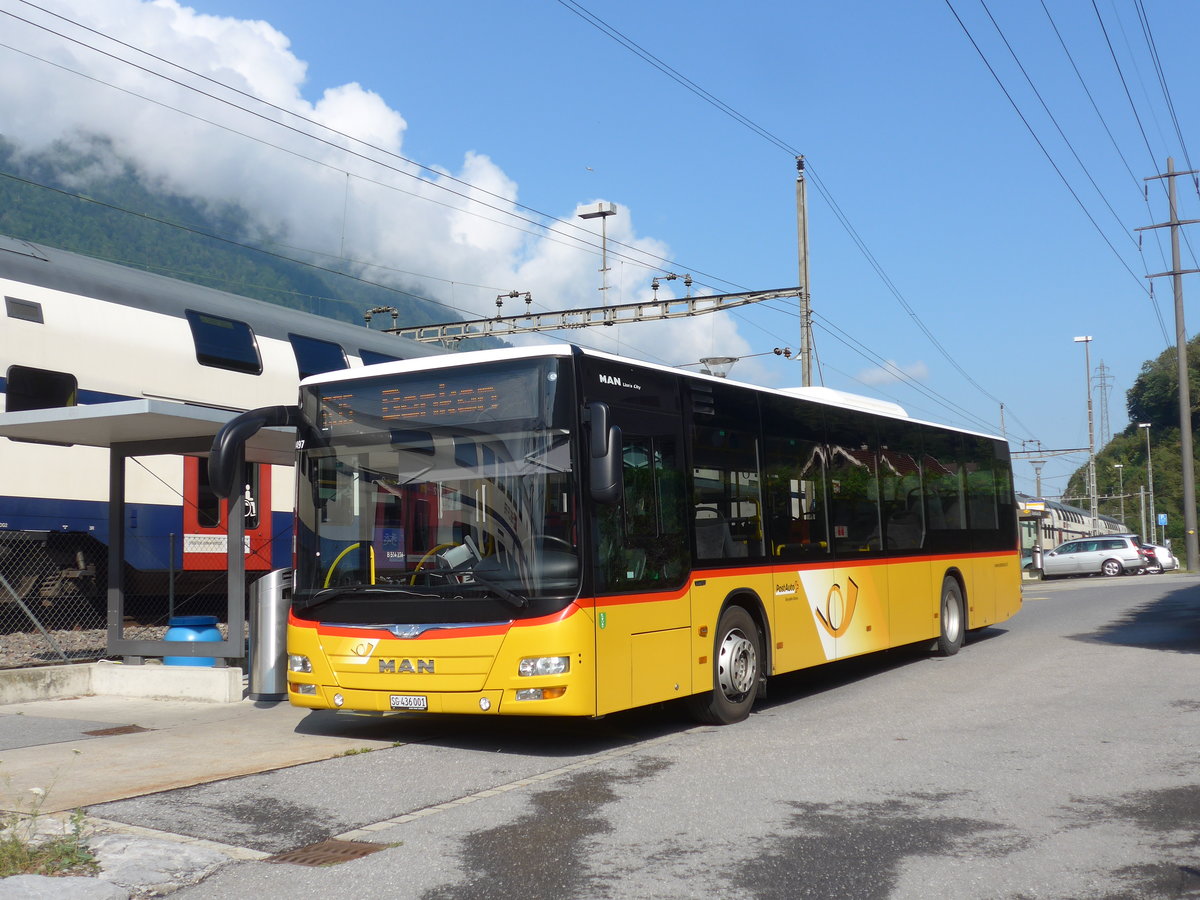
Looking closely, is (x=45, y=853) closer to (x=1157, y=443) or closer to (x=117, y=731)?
(x=117, y=731)

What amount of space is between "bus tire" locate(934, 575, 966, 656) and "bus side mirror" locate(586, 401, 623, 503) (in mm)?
7982

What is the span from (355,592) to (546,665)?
168 centimetres

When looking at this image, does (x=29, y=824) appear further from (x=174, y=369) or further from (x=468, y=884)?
(x=174, y=369)

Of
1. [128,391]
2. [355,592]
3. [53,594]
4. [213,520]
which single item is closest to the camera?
[355,592]

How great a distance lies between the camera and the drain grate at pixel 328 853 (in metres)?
6.06

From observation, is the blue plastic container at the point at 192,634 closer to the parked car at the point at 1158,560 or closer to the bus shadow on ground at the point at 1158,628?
the bus shadow on ground at the point at 1158,628

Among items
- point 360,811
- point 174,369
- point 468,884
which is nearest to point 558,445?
point 360,811

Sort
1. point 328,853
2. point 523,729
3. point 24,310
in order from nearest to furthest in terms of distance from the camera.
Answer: point 328,853 < point 523,729 < point 24,310

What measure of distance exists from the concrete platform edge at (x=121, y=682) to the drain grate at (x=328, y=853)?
6111mm

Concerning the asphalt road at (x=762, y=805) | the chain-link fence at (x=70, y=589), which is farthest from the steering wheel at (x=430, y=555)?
the chain-link fence at (x=70, y=589)

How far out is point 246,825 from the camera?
6.78 meters

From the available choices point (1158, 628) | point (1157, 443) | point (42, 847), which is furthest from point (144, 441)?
point (1157, 443)

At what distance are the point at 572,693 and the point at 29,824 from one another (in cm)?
352

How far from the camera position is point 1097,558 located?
45.3m
